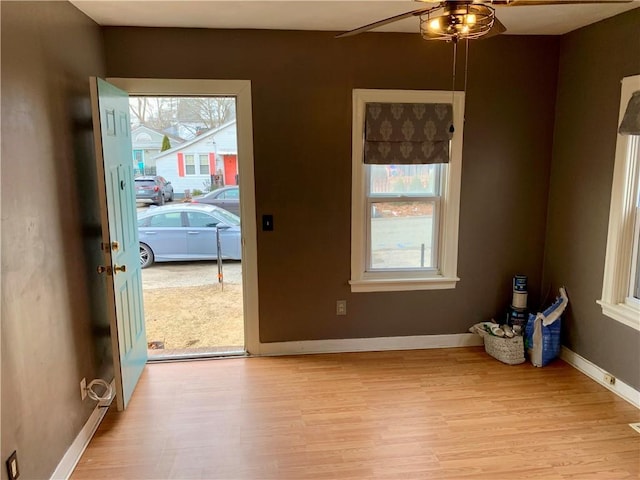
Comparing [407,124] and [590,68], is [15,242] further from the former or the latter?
[590,68]

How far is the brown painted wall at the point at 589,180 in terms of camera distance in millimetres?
2643

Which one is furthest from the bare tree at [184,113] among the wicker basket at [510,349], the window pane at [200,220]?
the wicker basket at [510,349]

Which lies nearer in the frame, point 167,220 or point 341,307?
point 341,307

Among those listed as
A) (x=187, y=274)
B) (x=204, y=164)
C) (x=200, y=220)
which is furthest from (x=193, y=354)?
(x=204, y=164)

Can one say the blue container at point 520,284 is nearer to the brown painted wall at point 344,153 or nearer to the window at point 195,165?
the brown painted wall at point 344,153

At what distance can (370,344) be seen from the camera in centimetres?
340

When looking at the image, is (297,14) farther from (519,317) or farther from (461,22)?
(519,317)

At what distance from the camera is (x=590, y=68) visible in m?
2.84

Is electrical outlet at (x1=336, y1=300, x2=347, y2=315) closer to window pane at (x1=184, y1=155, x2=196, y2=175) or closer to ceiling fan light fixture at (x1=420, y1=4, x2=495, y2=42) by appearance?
ceiling fan light fixture at (x1=420, y1=4, x2=495, y2=42)

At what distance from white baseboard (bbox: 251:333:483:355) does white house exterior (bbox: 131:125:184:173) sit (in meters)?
4.08

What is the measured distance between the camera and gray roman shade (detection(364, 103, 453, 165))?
10.1 ft

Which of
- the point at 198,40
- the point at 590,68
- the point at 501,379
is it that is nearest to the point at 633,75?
the point at 590,68

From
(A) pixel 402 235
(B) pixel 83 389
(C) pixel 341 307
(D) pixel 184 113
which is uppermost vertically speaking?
(D) pixel 184 113

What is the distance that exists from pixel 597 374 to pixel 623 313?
512mm
